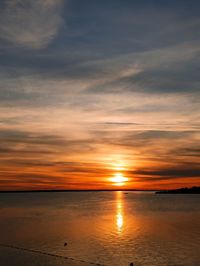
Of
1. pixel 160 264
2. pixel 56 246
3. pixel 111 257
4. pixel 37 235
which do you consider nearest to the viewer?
pixel 160 264

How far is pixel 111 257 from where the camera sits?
4581cm

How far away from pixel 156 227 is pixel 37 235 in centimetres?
2676

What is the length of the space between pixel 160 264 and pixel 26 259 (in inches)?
583

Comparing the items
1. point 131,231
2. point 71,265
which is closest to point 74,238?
point 131,231

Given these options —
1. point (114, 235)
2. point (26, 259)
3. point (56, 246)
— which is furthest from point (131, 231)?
point (26, 259)

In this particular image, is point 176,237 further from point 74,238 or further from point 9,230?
point 9,230

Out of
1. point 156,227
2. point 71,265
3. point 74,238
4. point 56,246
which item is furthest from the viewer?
point 156,227

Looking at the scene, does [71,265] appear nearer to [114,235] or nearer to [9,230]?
[114,235]

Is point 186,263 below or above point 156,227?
below

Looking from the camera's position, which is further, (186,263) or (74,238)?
(74,238)

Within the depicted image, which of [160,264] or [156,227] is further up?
[156,227]

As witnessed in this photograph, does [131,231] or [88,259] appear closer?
[88,259]

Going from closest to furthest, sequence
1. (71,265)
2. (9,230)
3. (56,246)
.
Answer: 1. (71,265)
2. (56,246)
3. (9,230)

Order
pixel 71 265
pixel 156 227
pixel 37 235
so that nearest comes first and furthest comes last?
pixel 71 265 < pixel 37 235 < pixel 156 227
